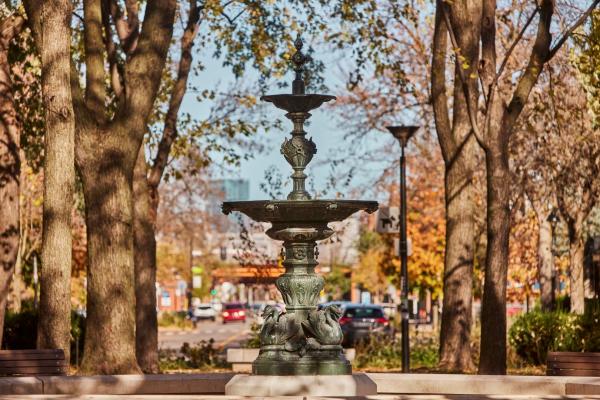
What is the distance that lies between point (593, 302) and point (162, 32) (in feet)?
39.3

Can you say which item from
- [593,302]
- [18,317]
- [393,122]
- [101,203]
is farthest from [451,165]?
[393,122]

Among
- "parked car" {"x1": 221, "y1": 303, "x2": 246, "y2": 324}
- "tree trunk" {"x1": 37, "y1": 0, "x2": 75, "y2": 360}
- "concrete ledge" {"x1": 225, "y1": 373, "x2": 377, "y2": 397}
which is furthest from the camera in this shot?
"parked car" {"x1": 221, "y1": 303, "x2": 246, "y2": 324}

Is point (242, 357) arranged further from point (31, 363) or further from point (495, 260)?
point (31, 363)

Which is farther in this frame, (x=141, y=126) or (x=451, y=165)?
(x=451, y=165)

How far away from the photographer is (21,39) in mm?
25156

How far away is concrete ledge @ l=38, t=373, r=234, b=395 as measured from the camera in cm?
1500

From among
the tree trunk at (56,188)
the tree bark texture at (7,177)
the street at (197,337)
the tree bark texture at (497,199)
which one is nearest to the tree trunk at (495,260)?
the tree bark texture at (497,199)

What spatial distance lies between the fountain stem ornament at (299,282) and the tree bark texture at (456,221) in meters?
8.95

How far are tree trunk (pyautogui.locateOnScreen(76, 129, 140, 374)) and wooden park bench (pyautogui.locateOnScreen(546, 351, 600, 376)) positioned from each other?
233 inches

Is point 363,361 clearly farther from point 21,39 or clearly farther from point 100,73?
point 100,73

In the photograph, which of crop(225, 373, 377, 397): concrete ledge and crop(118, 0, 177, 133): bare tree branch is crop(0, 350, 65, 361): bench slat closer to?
crop(225, 373, 377, 397): concrete ledge

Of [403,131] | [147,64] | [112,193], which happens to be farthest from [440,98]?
[112,193]

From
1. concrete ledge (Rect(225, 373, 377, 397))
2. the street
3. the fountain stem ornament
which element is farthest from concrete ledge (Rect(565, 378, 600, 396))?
the street

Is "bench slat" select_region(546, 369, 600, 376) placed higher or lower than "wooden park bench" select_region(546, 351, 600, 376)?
lower
